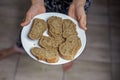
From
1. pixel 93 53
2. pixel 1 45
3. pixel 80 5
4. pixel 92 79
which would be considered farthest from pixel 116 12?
pixel 1 45

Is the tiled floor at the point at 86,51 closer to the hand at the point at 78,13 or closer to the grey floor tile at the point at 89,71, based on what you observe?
the grey floor tile at the point at 89,71

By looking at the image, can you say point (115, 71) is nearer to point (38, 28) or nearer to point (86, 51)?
point (86, 51)

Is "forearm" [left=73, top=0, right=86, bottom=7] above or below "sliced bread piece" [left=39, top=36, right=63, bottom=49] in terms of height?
above

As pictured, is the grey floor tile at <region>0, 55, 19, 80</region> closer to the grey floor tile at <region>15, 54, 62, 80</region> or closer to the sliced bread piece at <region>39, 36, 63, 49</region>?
the grey floor tile at <region>15, 54, 62, 80</region>

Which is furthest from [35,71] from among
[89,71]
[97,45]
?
[97,45]

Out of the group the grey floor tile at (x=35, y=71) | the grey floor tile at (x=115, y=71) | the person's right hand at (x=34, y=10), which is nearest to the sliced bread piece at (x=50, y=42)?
the person's right hand at (x=34, y=10)

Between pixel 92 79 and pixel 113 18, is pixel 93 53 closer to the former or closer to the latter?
pixel 92 79

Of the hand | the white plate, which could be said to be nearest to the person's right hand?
the white plate
